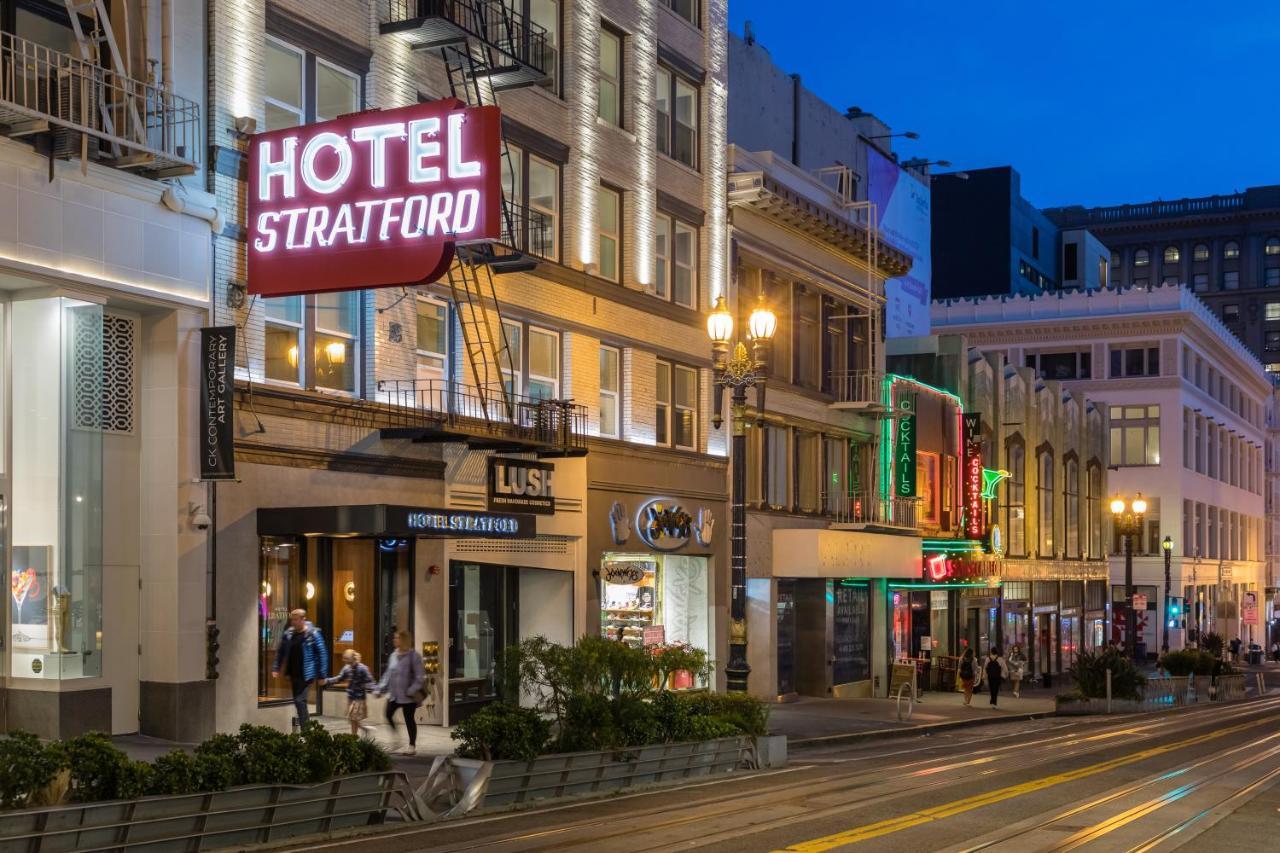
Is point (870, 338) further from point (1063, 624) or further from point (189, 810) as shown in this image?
point (189, 810)

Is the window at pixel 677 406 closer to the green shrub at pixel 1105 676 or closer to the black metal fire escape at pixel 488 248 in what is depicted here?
the black metal fire escape at pixel 488 248

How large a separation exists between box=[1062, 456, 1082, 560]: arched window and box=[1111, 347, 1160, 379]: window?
18.0 m

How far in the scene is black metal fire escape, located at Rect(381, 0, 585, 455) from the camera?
26.8 metres

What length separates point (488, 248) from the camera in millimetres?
27188

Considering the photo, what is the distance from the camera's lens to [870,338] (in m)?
45.5

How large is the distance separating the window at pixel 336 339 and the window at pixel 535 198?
4.37 metres

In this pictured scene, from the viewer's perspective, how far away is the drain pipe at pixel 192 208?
71.4ft

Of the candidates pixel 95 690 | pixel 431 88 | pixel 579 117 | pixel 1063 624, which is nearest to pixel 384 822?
pixel 95 690

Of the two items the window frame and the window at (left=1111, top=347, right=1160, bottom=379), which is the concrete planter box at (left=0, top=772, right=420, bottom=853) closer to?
the window frame

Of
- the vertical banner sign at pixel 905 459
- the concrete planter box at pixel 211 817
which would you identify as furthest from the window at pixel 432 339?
the vertical banner sign at pixel 905 459

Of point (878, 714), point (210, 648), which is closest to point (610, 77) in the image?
point (878, 714)

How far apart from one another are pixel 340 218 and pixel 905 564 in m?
26.8

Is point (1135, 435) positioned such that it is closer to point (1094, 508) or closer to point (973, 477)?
point (1094, 508)

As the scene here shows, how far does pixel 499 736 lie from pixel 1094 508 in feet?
187
